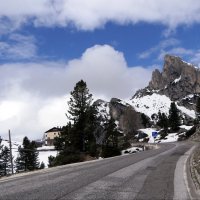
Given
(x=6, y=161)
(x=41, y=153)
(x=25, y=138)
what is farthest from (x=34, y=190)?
(x=41, y=153)

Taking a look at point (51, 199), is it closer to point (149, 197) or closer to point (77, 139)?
point (149, 197)

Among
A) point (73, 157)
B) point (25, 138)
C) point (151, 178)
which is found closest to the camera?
point (151, 178)

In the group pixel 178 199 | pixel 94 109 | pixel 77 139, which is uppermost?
pixel 94 109

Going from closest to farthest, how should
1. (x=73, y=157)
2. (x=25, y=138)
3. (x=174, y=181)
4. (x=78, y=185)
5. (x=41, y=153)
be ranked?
(x=78, y=185)
(x=174, y=181)
(x=73, y=157)
(x=25, y=138)
(x=41, y=153)

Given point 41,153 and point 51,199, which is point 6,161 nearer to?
point 41,153

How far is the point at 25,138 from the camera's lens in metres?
114

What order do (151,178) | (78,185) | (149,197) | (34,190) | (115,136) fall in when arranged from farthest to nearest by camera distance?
(115,136), (151,178), (78,185), (34,190), (149,197)

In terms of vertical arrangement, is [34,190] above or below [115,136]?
below

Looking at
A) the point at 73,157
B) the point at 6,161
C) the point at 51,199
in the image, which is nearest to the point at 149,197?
the point at 51,199

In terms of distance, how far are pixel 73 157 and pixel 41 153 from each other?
131 m

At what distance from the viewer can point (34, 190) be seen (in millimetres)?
14398

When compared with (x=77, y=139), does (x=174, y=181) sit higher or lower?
lower

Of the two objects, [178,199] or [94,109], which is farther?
[94,109]

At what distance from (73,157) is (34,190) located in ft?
112
